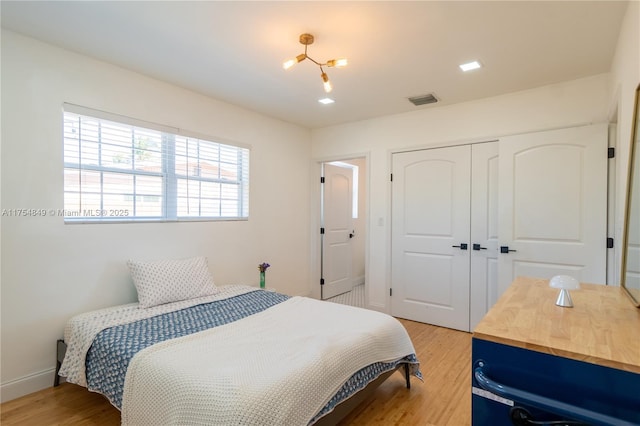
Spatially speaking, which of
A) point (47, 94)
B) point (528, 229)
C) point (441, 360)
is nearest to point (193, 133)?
point (47, 94)

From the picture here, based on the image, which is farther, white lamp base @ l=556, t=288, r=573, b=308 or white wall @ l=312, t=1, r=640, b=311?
white wall @ l=312, t=1, r=640, b=311

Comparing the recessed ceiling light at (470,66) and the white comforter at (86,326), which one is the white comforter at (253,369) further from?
the recessed ceiling light at (470,66)

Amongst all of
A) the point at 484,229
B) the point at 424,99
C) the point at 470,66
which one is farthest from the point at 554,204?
the point at 424,99

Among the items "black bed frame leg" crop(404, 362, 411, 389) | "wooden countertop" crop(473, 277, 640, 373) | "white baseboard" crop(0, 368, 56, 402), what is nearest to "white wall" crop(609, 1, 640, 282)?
"wooden countertop" crop(473, 277, 640, 373)

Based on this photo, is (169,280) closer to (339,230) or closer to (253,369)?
(253,369)

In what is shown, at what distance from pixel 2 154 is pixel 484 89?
3981 mm

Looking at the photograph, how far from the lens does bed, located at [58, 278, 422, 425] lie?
146 centimetres

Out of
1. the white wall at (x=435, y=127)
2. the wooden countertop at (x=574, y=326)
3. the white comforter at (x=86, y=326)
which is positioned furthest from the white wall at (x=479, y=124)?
the white comforter at (x=86, y=326)

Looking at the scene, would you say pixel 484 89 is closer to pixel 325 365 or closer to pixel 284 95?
pixel 284 95

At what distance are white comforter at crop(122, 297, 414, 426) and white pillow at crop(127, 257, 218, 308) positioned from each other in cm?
80

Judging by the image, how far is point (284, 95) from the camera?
3.44 meters

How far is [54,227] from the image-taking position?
247 cm

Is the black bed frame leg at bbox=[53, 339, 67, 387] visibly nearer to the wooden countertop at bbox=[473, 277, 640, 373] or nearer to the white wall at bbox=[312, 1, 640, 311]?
the wooden countertop at bbox=[473, 277, 640, 373]

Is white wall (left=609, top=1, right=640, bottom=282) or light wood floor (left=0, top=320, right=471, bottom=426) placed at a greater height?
white wall (left=609, top=1, right=640, bottom=282)
